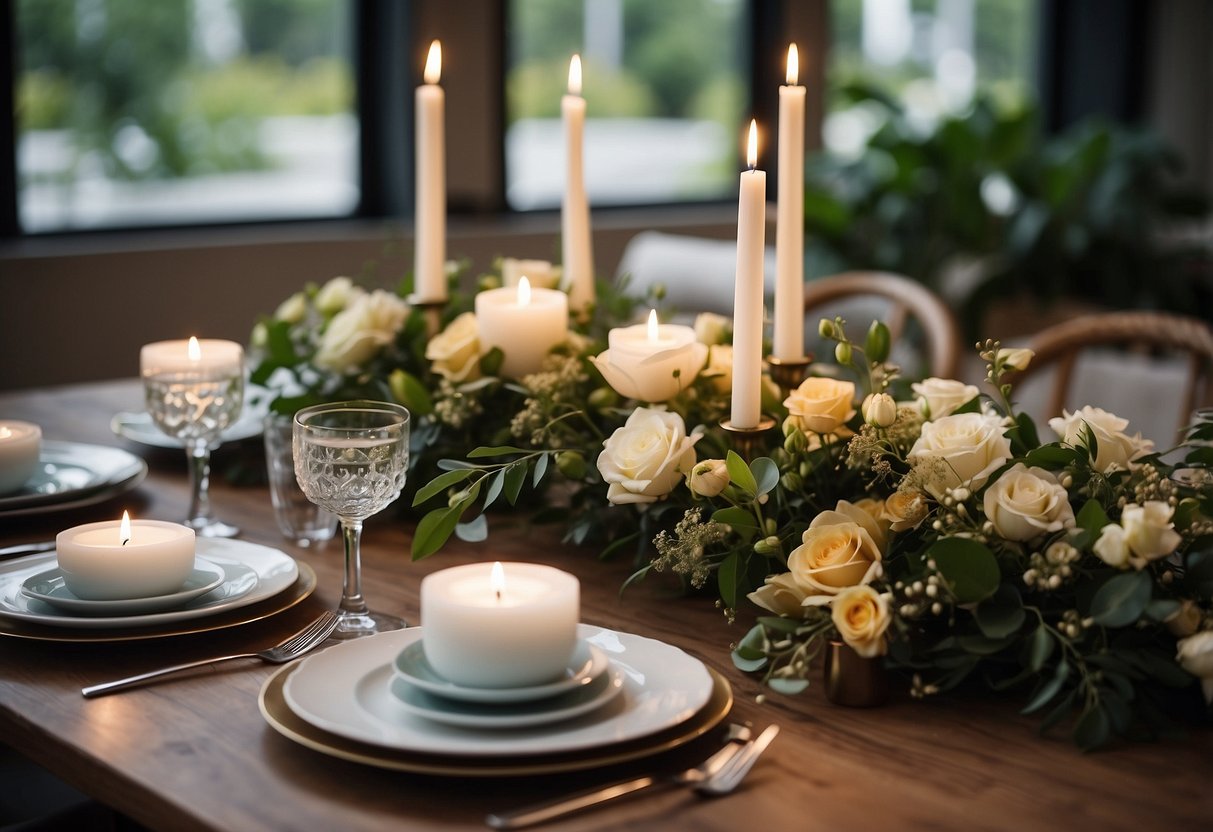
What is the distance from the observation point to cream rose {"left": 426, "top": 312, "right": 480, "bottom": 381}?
1318 mm

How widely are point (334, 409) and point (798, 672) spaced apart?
42 centimetres

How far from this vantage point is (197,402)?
4.25 ft

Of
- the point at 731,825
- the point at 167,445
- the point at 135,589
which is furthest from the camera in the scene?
the point at 167,445

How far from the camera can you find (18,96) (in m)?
3.24

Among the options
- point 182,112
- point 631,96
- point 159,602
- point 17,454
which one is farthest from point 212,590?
point 631,96

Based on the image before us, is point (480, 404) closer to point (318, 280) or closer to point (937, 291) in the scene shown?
point (318, 280)

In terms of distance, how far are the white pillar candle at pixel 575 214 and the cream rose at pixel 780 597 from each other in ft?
1.84

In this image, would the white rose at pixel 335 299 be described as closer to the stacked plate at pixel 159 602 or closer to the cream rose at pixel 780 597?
the stacked plate at pixel 159 602

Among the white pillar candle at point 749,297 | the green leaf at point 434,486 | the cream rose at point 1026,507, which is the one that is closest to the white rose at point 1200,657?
the cream rose at point 1026,507

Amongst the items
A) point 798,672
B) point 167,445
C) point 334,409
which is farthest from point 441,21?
point 798,672

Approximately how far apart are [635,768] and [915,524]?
0.28 m

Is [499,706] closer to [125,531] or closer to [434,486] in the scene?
[434,486]

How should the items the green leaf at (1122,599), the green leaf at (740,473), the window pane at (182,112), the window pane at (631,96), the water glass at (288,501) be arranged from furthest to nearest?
the window pane at (631,96), the window pane at (182,112), the water glass at (288,501), the green leaf at (740,473), the green leaf at (1122,599)

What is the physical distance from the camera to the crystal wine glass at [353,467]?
39.9 inches
